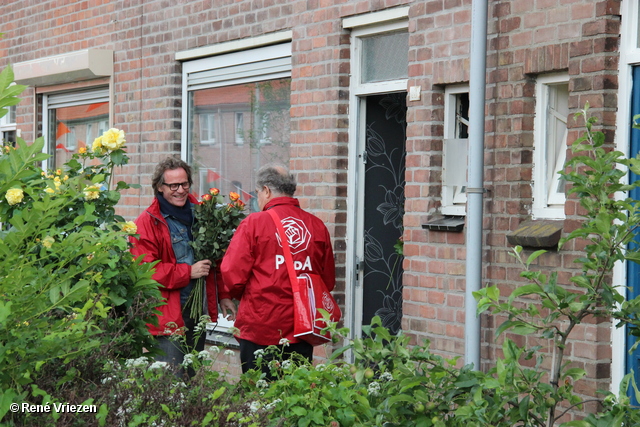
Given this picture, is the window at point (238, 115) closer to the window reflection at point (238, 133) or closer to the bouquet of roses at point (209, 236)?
the window reflection at point (238, 133)

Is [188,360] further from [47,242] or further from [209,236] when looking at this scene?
[209,236]

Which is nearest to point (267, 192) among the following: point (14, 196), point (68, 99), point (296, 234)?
point (296, 234)

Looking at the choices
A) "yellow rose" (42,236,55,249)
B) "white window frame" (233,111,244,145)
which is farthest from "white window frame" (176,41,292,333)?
"yellow rose" (42,236,55,249)

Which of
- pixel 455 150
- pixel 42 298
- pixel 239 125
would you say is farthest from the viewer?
pixel 239 125

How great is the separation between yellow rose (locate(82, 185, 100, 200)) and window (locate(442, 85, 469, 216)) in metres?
2.29

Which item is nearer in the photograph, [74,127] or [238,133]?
[238,133]

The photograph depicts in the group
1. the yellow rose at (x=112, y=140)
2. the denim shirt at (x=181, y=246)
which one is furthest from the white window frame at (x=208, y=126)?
the yellow rose at (x=112, y=140)

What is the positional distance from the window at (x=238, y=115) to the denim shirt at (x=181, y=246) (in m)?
1.68

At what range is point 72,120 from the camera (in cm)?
1034

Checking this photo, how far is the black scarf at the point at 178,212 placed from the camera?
19.4 feet

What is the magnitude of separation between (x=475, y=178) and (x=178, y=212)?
1976mm

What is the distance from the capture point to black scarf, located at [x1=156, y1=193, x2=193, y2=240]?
5914 mm

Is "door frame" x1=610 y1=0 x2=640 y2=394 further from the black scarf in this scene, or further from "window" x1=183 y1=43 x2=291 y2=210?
"window" x1=183 y1=43 x2=291 y2=210

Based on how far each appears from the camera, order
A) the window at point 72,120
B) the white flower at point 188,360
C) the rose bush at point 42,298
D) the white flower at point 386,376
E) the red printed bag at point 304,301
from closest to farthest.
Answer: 1. the rose bush at point 42,298
2. the white flower at point 386,376
3. the white flower at point 188,360
4. the red printed bag at point 304,301
5. the window at point 72,120
